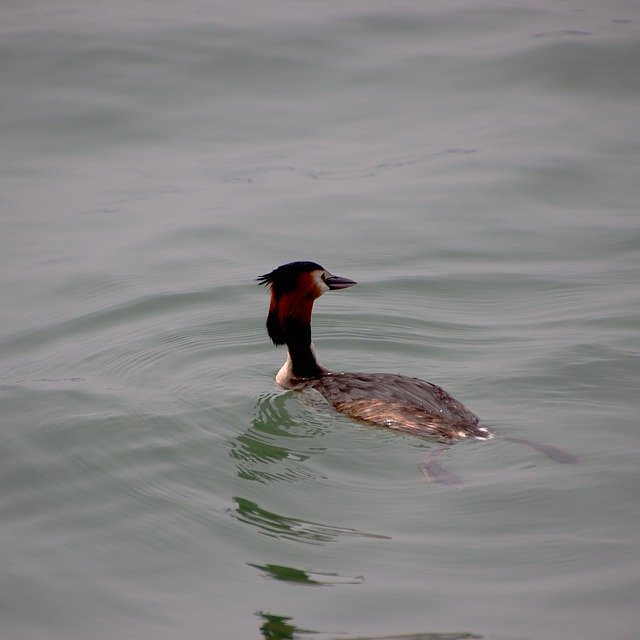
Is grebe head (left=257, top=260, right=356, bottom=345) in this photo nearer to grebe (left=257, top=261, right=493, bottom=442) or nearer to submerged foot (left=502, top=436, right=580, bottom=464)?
grebe (left=257, top=261, right=493, bottom=442)

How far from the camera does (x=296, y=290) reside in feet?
26.6

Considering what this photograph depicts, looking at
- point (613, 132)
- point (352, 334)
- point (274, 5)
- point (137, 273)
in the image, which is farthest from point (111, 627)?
point (274, 5)

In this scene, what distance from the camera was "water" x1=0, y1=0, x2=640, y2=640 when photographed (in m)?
5.60

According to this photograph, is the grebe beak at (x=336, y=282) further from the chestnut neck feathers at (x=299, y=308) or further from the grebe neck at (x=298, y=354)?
the grebe neck at (x=298, y=354)

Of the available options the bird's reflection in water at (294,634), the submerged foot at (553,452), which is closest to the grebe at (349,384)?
the submerged foot at (553,452)

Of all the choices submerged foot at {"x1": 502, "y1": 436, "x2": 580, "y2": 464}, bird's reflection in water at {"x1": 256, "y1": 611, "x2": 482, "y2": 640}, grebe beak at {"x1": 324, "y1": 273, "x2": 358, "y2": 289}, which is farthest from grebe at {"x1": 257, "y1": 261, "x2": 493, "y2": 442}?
bird's reflection in water at {"x1": 256, "y1": 611, "x2": 482, "y2": 640}

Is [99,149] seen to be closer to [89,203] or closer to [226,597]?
[89,203]

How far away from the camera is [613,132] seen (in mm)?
13781

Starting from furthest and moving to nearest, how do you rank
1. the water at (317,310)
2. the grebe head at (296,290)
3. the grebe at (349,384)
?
the grebe head at (296,290) → the grebe at (349,384) → the water at (317,310)

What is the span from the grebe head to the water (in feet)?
2.00

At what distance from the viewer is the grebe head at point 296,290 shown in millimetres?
8016

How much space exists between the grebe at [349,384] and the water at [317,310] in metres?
0.17

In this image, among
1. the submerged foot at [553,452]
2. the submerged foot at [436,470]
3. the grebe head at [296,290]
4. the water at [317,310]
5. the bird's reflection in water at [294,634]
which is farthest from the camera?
the grebe head at [296,290]

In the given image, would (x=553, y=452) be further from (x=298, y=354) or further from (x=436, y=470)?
(x=298, y=354)
